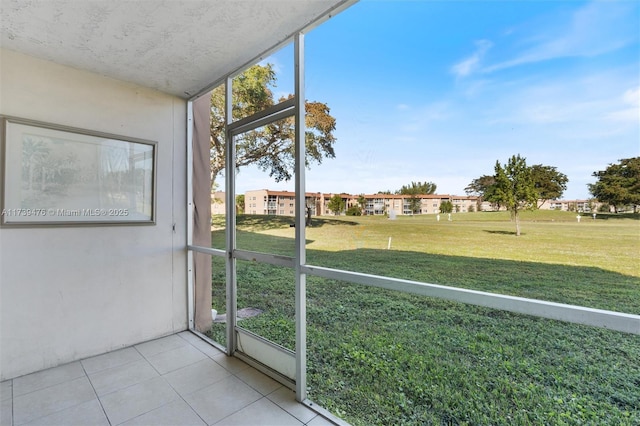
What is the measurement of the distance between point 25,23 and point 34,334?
220 cm

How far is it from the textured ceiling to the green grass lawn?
134 cm

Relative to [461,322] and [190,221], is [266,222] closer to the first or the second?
[190,221]

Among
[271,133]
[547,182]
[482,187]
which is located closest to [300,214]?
[271,133]

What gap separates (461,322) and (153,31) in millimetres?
3197

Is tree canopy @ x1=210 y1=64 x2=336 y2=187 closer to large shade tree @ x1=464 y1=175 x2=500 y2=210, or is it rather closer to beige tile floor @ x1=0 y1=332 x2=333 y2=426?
large shade tree @ x1=464 y1=175 x2=500 y2=210

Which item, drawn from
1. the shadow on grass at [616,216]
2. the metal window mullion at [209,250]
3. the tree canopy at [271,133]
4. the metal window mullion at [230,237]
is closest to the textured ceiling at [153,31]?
the tree canopy at [271,133]

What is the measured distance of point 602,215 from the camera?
1474 mm

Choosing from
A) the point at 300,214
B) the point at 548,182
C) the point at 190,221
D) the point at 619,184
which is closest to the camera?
the point at 619,184

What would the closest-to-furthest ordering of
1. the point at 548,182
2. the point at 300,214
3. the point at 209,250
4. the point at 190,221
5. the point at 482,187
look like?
1. the point at 548,182
2. the point at 482,187
3. the point at 300,214
4. the point at 209,250
5. the point at 190,221

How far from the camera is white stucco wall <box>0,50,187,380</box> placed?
A: 7.00 ft

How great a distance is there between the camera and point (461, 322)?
95.9 inches

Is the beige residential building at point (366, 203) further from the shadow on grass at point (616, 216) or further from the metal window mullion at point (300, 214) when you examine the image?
the shadow on grass at point (616, 216)

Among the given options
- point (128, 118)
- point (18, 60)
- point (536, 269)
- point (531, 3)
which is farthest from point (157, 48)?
point (536, 269)

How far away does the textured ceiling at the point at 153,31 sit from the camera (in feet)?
5.38
